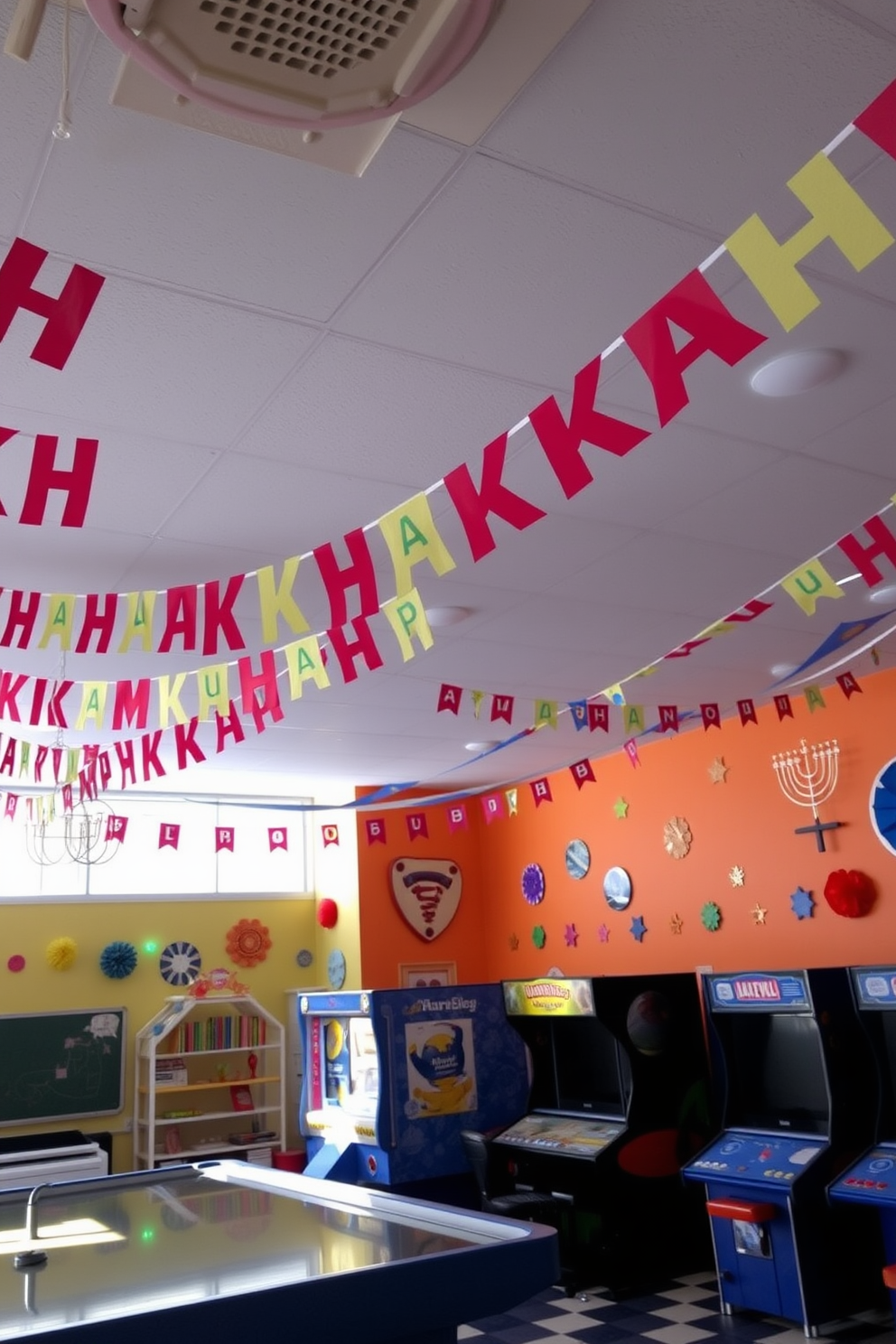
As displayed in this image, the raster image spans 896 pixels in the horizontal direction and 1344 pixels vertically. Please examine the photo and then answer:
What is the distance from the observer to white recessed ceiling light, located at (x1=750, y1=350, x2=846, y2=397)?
273 cm

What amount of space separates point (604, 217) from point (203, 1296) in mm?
2158

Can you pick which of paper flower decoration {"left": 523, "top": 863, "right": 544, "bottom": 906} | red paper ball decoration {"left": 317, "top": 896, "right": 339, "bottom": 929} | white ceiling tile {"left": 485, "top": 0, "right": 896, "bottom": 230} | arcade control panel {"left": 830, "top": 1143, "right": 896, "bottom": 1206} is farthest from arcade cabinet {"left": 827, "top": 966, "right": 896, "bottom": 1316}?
red paper ball decoration {"left": 317, "top": 896, "right": 339, "bottom": 929}

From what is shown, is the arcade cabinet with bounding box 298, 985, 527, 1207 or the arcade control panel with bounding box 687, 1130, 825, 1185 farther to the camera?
the arcade cabinet with bounding box 298, 985, 527, 1207

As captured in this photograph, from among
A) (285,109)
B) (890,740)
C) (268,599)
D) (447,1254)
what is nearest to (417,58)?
(285,109)

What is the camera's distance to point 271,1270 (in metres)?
2.13

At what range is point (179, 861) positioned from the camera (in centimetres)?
794

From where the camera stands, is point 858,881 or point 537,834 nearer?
point 858,881

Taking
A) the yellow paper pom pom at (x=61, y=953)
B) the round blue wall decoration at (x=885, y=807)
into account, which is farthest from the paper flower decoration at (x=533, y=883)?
the yellow paper pom pom at (x=61, y=953)

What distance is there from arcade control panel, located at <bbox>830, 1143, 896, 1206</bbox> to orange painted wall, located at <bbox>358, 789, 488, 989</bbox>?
3904 millimetres

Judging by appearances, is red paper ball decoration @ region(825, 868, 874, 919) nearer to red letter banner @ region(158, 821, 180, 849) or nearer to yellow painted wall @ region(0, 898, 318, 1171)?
red letter banner @ region(158, 821, 180, 849)

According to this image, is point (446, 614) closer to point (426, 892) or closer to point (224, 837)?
point (224, 837)

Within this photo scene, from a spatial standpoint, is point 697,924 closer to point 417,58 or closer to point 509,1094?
point 509,1094

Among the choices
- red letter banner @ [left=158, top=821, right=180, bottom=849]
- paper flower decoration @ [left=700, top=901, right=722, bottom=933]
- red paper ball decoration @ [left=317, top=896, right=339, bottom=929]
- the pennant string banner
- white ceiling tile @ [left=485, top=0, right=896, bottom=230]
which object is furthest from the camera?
red paper ball decoration @ [left=317, top=896, right=339, bottom=929]

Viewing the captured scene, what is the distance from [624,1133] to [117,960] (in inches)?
145
